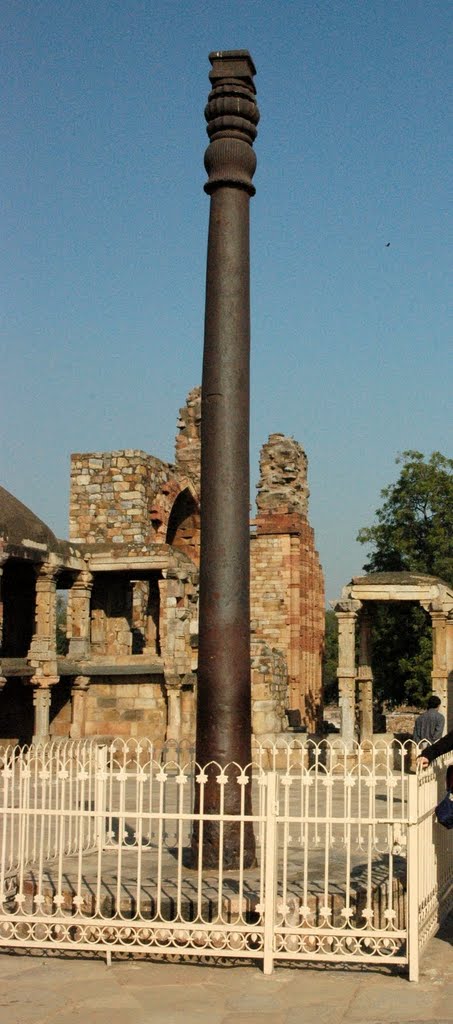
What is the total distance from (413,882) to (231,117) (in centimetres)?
498

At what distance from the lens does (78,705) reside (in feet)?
60.6

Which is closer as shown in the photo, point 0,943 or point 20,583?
point 0,943

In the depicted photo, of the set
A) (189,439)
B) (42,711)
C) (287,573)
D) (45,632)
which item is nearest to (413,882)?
(42,711)

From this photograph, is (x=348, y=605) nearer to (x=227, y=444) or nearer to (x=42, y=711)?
(x=42, y=711)

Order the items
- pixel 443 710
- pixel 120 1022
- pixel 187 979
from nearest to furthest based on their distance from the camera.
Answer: pixel 120 1022, pixel 187 979, pixel 443 710

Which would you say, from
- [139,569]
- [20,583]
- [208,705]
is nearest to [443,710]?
[139,569]

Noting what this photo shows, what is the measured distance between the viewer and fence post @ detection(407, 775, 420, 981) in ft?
17.0

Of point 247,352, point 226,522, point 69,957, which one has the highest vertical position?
point 247,352

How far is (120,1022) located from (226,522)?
128 inches

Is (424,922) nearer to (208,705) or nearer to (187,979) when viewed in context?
(187,979)

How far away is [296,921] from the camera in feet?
18.7

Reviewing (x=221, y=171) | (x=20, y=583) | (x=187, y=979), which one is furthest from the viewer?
(x=20, y=583)

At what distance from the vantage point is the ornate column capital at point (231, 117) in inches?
289

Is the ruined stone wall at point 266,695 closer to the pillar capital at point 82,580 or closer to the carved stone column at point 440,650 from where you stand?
the carved stone column at point 440,650
